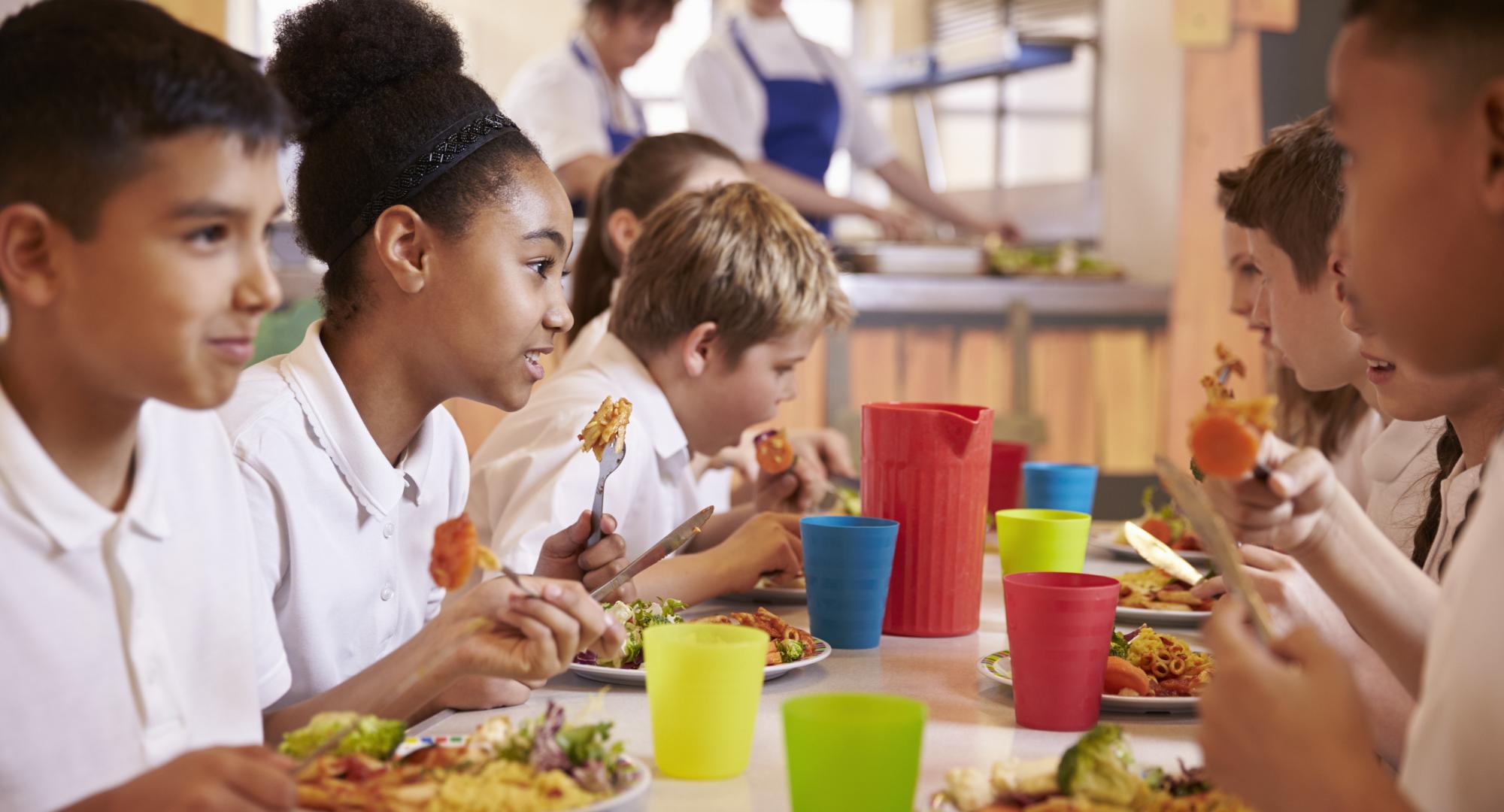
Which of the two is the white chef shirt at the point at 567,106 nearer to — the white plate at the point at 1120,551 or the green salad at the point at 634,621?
the white plate at the point at 1120,551

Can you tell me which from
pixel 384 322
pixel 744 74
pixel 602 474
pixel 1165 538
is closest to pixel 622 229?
pixel 384 322

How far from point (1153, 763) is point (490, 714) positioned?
578 millimetres

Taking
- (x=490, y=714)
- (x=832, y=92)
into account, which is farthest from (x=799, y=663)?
(x=832, y=92)

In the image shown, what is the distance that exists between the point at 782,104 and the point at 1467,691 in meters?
4.23

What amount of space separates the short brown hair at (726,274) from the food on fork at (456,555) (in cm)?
102

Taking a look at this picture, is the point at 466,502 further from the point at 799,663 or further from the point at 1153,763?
the point at 1153,763

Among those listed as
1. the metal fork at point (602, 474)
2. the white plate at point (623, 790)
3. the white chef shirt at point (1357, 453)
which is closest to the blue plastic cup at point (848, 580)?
the metal fork at point (602, 474)

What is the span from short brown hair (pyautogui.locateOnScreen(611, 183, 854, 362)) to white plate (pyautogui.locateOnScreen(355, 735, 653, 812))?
42.8 inches

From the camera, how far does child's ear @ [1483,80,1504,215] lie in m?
0.80

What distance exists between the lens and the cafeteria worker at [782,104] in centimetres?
473

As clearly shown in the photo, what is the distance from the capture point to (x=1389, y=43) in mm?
849

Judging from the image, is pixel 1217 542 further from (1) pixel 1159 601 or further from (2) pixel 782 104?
(2) pixel 782 104

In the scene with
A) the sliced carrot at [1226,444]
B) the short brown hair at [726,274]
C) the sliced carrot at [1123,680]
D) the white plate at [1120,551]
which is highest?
the short brown hair at [726,274]

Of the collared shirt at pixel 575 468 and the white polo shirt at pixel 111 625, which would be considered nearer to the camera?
the white polo shirt at pixel 111 625
